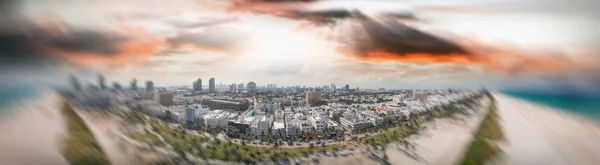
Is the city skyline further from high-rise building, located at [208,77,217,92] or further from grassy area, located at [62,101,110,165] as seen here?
grassy area, located at [62,101,110,165]

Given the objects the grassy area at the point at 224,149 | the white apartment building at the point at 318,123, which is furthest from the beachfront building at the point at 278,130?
the white apartment building at the point at 318,123

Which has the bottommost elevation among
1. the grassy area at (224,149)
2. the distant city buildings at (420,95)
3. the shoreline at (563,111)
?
the grassy area at (224,149)

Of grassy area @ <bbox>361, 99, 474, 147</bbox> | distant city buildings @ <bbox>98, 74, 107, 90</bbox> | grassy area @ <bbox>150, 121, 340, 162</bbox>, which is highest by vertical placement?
distant city buildings @ <bbox>98, 74, 107, 90</bbox>

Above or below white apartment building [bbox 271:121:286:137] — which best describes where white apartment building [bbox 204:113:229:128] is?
above

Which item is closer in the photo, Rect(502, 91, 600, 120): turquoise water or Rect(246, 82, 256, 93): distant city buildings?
Rect(502, 91, 600, 120): turquoise water

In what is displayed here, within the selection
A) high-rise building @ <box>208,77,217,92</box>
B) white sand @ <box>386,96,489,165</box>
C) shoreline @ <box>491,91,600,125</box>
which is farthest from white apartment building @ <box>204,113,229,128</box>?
shoreline @ <box>491,91,600,125</box>

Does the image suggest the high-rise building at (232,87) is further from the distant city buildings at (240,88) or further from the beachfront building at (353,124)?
the beachfront building at (353,124)

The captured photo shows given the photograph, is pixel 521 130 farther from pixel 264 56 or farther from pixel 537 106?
pixel 264 56
